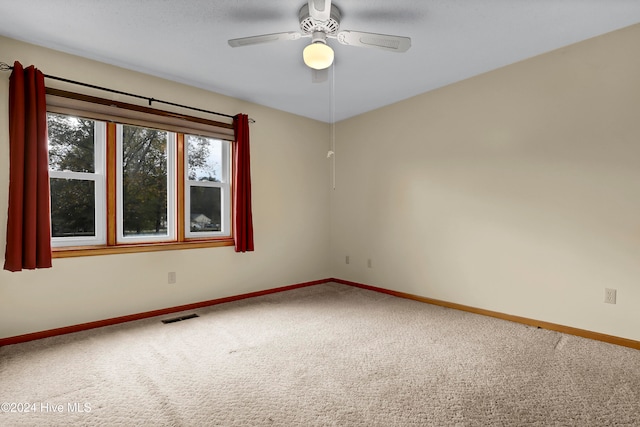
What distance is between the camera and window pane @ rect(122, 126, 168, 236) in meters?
3.22

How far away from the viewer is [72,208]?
2.95 m

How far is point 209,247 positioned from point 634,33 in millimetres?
4203

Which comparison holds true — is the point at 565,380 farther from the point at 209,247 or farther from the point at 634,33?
the point at 209,247

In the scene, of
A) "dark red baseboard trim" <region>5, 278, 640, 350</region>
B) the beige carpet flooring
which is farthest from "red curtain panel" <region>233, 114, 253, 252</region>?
the beige carpet flooring

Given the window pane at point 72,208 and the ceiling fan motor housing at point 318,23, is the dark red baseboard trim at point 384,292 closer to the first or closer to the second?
the window pane at point 72,208

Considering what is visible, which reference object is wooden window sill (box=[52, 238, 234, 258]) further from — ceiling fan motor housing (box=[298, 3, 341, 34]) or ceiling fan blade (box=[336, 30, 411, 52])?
ceiling fan blade (box=[336, 30, 411, 52])

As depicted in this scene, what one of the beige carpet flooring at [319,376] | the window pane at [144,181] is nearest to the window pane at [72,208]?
the window pane at [144,181]

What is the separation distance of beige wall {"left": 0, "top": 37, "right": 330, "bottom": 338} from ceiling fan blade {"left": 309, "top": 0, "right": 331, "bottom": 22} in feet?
6.64

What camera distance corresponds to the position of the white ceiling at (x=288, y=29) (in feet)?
7.27

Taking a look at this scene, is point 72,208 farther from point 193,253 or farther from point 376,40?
point 376,40

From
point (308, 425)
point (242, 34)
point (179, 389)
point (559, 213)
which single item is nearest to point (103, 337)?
point (179, 389)

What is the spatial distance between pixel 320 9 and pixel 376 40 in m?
0.44

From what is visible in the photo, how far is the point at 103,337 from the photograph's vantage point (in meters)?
2.72

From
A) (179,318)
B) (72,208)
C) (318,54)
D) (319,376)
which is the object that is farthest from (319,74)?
(179,318)
